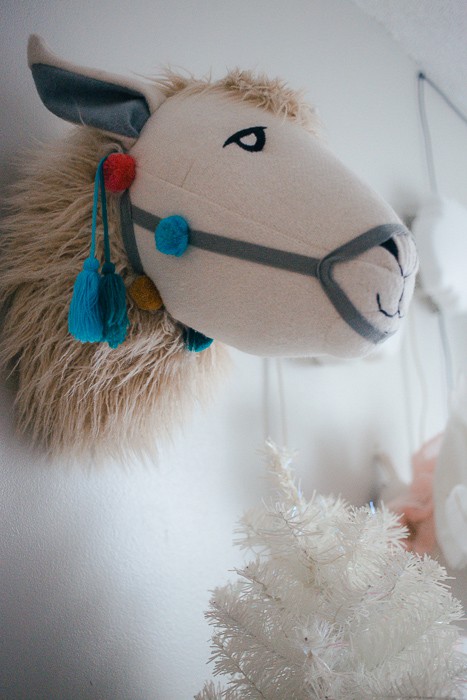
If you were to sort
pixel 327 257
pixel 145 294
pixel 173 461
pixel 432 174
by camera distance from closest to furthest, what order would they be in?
pixel 327 257, pixel 145 294, pixel 173 461, pixel 432 174

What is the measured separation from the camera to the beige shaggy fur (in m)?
0.57

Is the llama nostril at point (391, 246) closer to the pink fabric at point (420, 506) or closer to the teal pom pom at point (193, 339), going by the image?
the teal pom pom at point (193, 339)

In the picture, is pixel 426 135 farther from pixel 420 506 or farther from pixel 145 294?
pixel 145 294

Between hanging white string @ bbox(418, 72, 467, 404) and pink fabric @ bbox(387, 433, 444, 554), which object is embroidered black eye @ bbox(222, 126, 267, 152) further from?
hanging white string @ bbox(418, 72, 467, 404)

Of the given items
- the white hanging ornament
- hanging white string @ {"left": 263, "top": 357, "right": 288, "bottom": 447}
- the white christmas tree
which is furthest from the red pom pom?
the white hanging ornament

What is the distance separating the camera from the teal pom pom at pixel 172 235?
51cm

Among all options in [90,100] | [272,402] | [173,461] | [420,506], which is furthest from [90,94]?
[420,506]

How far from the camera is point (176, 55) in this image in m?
0.86

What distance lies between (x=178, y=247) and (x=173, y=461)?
0.40 m

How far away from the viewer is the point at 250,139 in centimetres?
52

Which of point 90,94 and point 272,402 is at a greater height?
point 90,94

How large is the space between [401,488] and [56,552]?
69 cm

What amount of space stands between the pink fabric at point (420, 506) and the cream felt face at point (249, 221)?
0.59 metres

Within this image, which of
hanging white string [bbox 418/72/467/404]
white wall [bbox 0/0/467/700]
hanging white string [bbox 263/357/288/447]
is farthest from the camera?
hanging white string [bbox 418/72/467/404]
